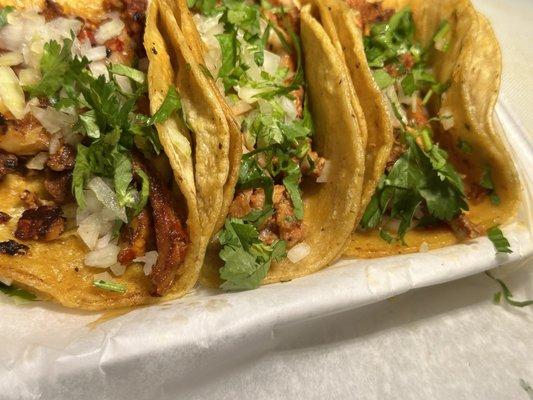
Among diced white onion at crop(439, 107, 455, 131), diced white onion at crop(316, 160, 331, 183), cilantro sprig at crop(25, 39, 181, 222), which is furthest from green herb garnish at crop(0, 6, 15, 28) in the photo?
diced white onion at crop(439, 107, 455, 131)

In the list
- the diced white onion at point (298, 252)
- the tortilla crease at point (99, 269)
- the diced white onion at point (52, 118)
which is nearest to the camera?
the tortilla crease at point (99, 269)

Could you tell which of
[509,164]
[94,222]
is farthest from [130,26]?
[509,164]

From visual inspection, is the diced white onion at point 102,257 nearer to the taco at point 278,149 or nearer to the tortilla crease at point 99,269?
the tortilla crease at point 99,269

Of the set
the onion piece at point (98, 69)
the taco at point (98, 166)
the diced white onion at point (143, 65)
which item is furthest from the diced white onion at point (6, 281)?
the diced white onion at point (143, 65)

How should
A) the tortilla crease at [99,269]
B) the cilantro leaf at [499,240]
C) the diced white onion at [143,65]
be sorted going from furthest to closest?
the cilantro leaf at [499,240] < the diced white onion at [143,65] < the tortilla crease at [99,269]

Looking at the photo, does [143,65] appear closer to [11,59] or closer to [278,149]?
[11,59]

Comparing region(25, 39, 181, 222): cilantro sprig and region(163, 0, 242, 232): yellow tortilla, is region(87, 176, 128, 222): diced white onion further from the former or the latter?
region(163, 0, 242, 232): yellow tortilla
